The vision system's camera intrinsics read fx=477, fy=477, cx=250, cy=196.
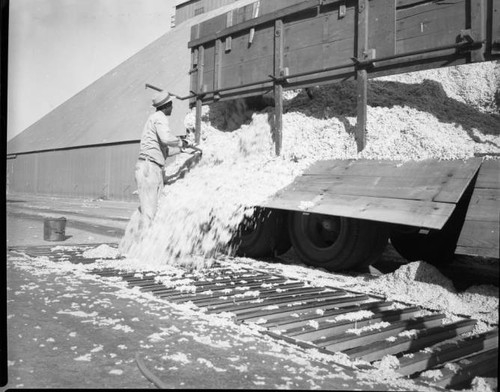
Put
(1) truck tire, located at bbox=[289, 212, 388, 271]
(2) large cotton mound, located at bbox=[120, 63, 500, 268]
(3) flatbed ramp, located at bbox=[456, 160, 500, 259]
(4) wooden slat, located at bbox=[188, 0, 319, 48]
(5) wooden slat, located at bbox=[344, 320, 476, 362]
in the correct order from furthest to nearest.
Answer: (4) wooden slat, located at bbox=[188, 0, 319, 48] < (1) truck tire, located at bbox=[289, 212, 388, 271] < (2) large cotton mound, located at bbox=[120, 63, 500, 268] < (3) flatbed ramp, located at bbox=[456, 160, 500, 259] < (5) wooden slat, located at bbox=[344, 320, 476, 362]

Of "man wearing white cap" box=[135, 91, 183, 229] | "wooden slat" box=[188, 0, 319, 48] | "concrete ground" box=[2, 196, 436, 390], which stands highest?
"wooden slat" box=[188, 0, 319, 48]

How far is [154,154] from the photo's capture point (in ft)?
21.2

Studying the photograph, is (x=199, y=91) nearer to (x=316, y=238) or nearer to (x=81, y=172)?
(x=316, y=238)

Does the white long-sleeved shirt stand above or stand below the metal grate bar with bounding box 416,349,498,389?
above

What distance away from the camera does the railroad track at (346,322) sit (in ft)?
8.43

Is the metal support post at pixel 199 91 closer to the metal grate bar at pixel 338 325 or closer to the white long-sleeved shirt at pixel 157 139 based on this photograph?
the white long-sleeved shirt at pixel 157 139

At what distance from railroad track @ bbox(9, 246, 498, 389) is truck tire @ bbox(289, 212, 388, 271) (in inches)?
24.5

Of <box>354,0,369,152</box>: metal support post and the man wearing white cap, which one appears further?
the man wearing white cap

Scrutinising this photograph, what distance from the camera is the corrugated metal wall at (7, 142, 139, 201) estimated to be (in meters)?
20.3

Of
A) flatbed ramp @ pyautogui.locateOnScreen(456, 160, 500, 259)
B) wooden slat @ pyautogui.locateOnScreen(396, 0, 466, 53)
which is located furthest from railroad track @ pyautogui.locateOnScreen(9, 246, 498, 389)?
wooden slat @ pyautogui.locateOnScreen(396, 0, 466, 53)

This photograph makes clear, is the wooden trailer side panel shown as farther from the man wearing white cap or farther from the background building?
the background building

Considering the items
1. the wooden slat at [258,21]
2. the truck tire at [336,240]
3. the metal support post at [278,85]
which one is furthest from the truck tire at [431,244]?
the wooden slat at [258,21]

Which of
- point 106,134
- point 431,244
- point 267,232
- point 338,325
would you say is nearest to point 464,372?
point 338,325

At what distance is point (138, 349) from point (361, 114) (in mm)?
3426
